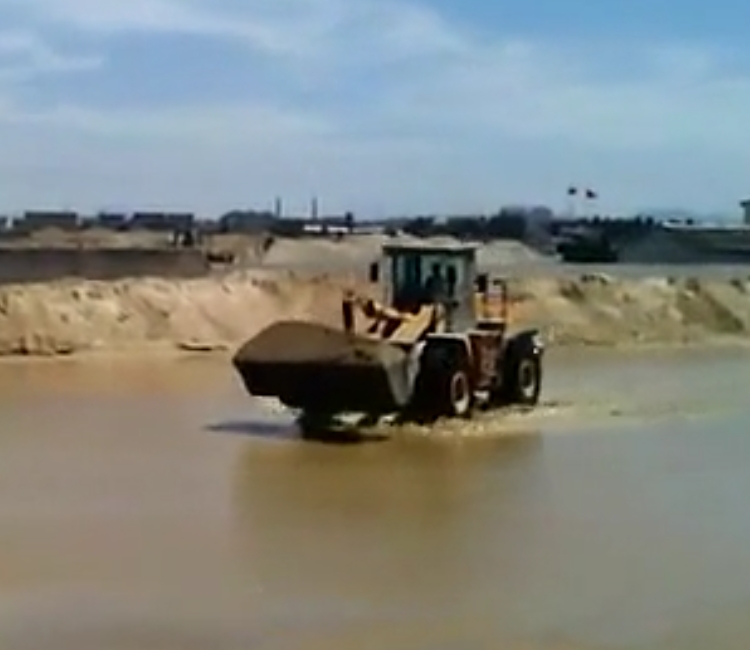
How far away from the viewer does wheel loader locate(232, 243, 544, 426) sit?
23281 mm

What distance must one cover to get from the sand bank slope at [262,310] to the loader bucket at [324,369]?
1343 cm

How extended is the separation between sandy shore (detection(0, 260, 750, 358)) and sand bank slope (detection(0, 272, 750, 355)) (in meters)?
0.03

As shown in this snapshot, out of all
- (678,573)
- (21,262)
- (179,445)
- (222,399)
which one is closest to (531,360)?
(222,399)

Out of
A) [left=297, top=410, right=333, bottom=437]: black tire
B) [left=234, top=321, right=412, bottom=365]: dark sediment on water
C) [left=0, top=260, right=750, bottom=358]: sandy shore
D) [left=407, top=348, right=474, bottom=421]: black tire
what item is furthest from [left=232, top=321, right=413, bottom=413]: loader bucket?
[left=0, top=260, right=750, bottom=358]: sandy shore

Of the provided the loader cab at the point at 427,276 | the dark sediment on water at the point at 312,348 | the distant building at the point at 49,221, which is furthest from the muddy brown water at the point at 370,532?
the distant building at the point at 49,221

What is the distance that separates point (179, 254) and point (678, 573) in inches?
1402

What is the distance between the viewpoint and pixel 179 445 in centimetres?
2333

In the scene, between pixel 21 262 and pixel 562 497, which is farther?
pixel 21 262

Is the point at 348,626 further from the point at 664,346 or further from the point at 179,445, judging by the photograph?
the point at 664,346

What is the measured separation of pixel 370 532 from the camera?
1691 centimetres

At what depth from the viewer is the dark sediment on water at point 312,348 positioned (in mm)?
23141

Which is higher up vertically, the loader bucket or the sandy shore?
the loader bucket

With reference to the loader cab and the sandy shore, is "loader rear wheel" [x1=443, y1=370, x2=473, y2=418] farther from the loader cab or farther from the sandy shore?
the sandy shore

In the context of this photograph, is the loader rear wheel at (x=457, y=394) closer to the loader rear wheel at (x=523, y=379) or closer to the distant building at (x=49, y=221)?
the loader rear wheel at (x=523, y=379)
